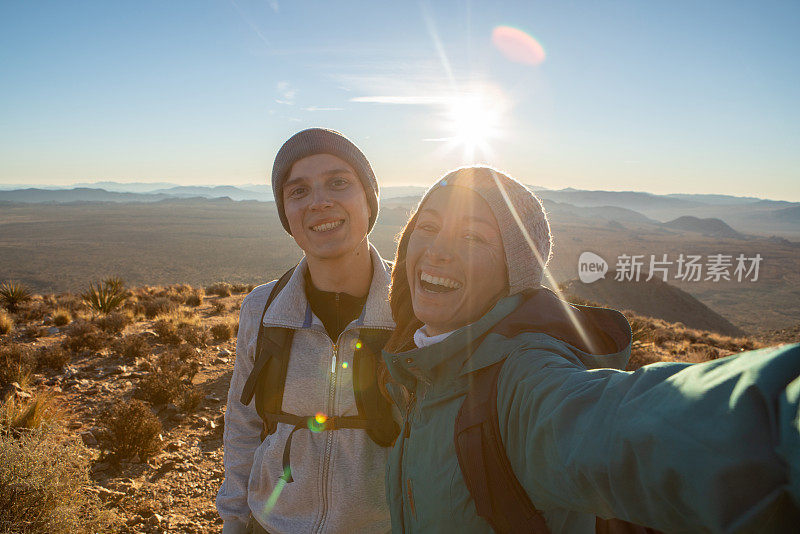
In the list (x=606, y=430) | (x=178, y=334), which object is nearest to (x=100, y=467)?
(x=178, y=334)

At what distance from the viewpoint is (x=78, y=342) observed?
23.2 ft

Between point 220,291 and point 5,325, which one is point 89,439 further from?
point 220,291

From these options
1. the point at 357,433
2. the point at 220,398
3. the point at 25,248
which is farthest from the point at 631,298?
the point at 25,248

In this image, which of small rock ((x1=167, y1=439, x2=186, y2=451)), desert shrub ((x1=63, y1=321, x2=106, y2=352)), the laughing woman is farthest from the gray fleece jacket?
desert shrub ((x1=63, y1=321, x2=106, y2=352))

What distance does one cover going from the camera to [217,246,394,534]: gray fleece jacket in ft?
6.24

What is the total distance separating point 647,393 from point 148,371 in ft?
25.0

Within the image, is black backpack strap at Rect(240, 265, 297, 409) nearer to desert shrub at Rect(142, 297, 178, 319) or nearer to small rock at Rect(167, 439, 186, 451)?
small rock at Rect(167, 439, 186, 451)

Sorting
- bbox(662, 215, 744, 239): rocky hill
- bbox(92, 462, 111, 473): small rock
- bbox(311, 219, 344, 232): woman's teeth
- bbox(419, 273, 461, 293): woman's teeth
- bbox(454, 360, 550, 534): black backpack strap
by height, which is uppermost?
bbox(662, 215, 744, 239): rocky hill

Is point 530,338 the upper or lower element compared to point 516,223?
lower

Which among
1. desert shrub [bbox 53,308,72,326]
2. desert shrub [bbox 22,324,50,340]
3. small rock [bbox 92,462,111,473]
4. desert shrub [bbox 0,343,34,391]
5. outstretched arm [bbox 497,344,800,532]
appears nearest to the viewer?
outstretched arm [bbox 497,344,800,532]

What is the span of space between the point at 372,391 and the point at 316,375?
305 mm

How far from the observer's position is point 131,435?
4.32 m

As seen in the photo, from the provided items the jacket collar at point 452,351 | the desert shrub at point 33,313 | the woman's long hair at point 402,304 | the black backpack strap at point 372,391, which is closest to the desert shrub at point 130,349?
the desert shrub at point 33,313

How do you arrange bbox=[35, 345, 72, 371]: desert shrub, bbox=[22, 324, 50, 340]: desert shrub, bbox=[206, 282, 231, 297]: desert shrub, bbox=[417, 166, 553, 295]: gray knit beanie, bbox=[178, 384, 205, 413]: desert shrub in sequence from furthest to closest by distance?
bbox=[206, 282, 231, 297]: desert shrub < bbox=[22, 324, 50, 340]: desert shrub < bbox=[35, 345, 72, 371]: desert shrub < bbox=[178, 384, 205, 413]: desert shrub < bbox=[417, 166, 553, 295]: gray knit beanie
